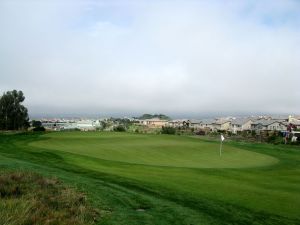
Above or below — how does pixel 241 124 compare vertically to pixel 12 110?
below

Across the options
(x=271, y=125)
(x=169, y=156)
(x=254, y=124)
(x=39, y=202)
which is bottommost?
(x=169, y=156)

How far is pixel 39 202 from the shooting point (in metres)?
8.88

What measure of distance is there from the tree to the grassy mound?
78.5 m

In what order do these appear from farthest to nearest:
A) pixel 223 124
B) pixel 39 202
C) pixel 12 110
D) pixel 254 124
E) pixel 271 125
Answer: pixel 223 124
pixel 254 124
pixel 271 125
pixel 12 110
pixel 39 202

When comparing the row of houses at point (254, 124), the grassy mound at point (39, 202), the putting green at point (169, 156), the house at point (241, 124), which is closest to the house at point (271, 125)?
the row of houses at point (254, 124)

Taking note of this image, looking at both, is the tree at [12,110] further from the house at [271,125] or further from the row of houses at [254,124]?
the house at [271,125]

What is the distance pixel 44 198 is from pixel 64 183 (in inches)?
121

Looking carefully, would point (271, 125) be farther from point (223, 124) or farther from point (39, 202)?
point (39, 202)

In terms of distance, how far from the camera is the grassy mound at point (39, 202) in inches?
299

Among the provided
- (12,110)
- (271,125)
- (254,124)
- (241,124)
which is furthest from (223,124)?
(12,110)

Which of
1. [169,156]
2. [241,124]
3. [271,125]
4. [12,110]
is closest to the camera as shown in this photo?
[169,156]

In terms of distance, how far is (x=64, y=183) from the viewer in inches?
504

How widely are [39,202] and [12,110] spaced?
82831 millimetres

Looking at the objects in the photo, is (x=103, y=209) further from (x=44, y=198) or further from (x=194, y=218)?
(x=194, y=218)
